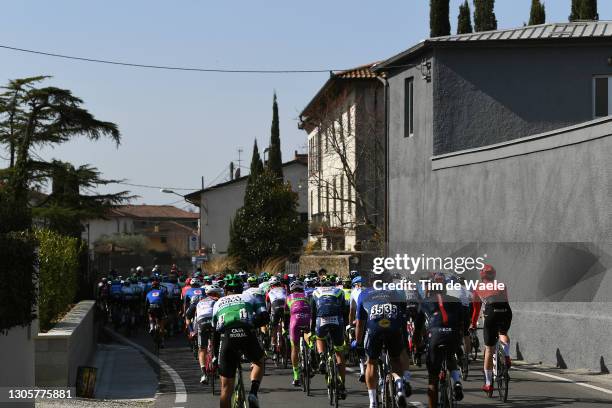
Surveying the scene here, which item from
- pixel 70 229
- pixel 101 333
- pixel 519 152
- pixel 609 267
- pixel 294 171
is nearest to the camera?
pixel 609 267

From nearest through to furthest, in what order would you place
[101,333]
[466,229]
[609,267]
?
[609,267] → [466,229] → [101,333]

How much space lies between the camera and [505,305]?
1445 centimetres

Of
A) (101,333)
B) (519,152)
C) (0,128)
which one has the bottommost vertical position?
(101,333)

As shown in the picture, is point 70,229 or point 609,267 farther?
point 70,229

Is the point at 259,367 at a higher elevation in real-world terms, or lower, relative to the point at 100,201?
lower

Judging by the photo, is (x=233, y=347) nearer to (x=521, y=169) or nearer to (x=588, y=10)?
(x=521, y=169)

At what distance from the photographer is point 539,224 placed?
843 inches

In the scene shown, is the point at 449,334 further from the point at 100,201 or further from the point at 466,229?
the point at 100,201

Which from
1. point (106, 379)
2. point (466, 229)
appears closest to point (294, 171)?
point (466, 229)

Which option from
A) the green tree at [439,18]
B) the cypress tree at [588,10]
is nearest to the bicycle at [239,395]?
the green tree at [439,18]

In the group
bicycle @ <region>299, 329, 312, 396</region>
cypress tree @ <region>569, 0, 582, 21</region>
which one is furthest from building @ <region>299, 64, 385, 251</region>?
bicycle @ <region>299, 329, 312, 396</region>

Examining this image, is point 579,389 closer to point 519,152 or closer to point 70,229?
point 519,152

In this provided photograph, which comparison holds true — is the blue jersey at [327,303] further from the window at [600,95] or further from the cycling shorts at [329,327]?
the window at [600,95]

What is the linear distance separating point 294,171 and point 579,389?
6347cm
